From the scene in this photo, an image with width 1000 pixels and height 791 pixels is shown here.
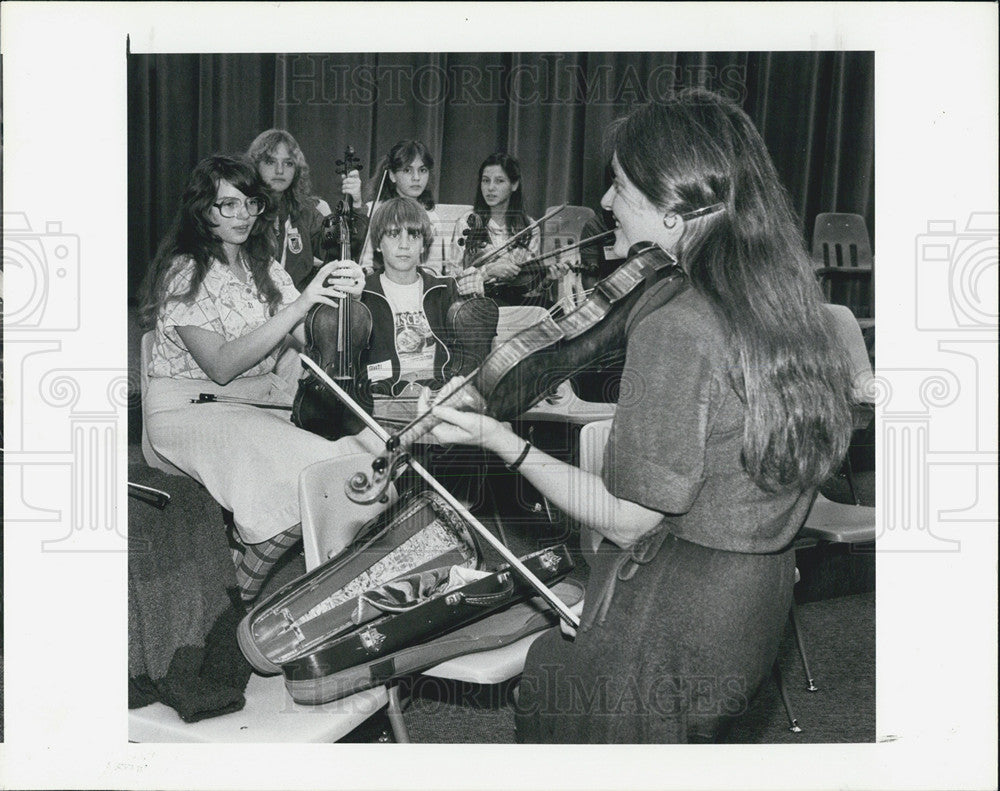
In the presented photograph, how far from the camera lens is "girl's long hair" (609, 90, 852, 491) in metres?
2.03

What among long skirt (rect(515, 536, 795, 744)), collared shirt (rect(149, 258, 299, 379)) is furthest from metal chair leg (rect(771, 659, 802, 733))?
collared shirt (rect(149, 258, 299, 379))

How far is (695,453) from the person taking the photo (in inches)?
75.6

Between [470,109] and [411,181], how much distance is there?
0.85ft

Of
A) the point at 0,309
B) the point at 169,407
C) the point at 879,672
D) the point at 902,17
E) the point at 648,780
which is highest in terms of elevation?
the point at 902,17

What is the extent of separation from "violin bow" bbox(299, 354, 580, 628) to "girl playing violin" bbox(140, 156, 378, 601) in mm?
77

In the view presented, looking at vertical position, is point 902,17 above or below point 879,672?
above

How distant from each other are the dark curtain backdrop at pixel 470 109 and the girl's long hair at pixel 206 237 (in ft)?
0.13

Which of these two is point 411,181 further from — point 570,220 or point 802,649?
point 802,649

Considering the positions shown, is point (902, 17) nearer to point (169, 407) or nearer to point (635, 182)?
point (635, 182)

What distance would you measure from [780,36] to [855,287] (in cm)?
72

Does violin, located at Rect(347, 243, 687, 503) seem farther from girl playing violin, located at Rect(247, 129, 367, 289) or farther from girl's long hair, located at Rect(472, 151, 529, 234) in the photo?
girl playing violin, located at Rect(247, 129, 367, 289)

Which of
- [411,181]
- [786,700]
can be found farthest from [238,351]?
[786,700]

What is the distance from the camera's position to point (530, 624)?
7.98 ft

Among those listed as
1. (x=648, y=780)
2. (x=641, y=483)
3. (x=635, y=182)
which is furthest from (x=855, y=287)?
(x=648, y=780)
